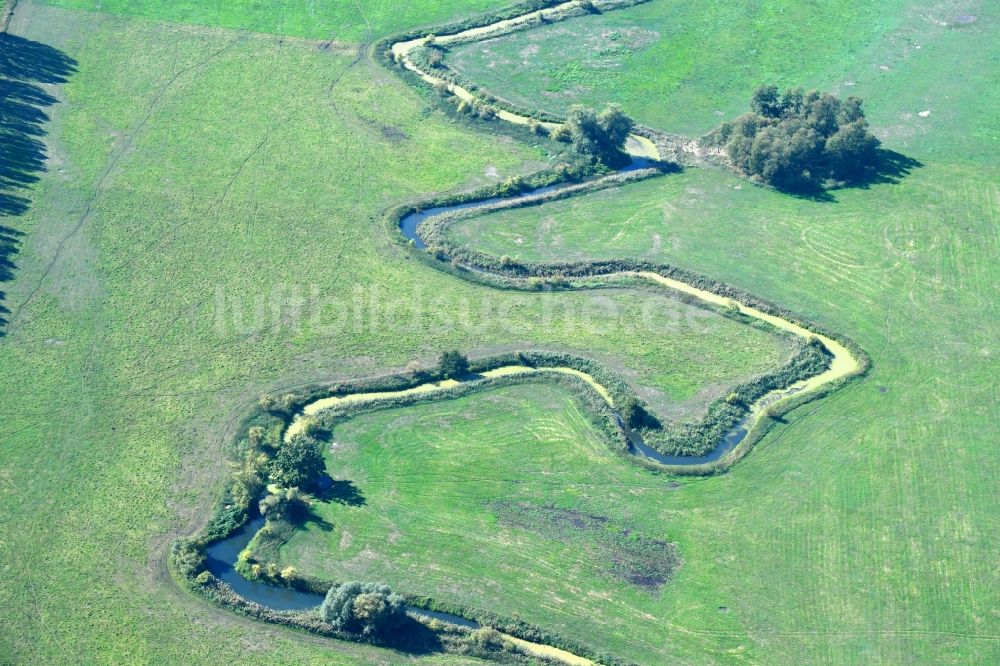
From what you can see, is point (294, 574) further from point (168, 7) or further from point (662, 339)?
point (168, 7)

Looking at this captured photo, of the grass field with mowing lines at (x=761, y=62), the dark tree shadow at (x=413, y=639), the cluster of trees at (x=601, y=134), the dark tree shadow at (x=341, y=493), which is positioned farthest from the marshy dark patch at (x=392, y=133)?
the dark tree shadow at (x=413, y=639)

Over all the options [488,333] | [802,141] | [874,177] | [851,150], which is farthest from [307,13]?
[874,177]

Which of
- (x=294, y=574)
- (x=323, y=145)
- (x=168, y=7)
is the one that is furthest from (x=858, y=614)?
(x=168, y=7)

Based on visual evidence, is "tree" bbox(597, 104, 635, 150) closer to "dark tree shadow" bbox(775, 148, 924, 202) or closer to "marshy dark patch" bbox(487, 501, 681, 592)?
"dark tree shadow" bbox(775, 148, 924, 202)

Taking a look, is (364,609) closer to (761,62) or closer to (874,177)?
(874,177)

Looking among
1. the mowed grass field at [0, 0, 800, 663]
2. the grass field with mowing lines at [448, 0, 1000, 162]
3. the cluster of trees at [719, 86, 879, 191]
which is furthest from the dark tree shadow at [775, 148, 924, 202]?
the mowed grass field at [0, 0, 800, 663]

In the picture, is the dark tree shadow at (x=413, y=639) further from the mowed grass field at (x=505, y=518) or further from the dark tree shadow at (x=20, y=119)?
the dark tree shadow at (x=20, y=119)
